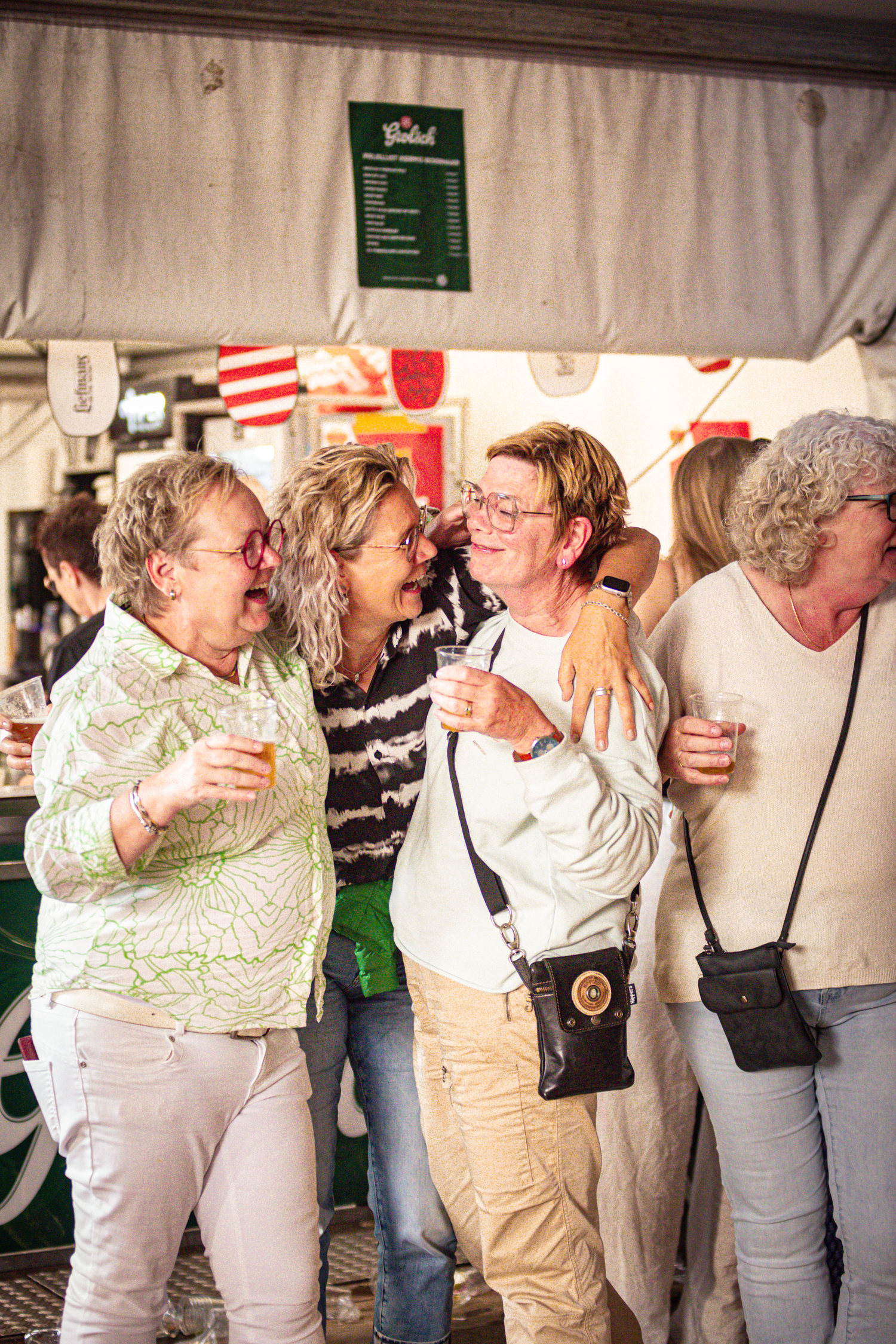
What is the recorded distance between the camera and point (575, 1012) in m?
2.14

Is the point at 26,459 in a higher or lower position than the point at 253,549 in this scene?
higher

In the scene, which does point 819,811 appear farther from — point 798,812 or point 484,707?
point 484,707

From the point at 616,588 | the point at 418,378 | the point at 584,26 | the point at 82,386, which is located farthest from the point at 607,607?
the point at 418,378

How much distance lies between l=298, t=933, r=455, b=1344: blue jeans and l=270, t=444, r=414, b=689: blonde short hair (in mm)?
740

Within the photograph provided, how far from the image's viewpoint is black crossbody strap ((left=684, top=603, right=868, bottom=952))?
2.37 metres

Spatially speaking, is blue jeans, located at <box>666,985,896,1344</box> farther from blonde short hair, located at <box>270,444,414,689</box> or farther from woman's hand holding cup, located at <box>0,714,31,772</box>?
woman's hand holding cup, located at <box>0,714,31,772</box>

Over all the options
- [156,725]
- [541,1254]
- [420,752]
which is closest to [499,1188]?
[541,1254]

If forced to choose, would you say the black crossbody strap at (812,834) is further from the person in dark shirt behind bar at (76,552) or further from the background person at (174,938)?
the person in dark shirt behind bar at (76,552)

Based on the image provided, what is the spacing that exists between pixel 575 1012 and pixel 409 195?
8.22ft

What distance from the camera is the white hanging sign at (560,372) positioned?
4750 mm

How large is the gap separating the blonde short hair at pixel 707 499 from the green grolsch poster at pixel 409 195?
0.94 metres

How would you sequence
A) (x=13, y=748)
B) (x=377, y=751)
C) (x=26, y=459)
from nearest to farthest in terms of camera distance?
(x=377, y=751)
(x=13, y=748)
(x=26, y=459)

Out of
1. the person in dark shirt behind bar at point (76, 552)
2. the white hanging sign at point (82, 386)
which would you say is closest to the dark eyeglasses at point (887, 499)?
the person in dark shirt behind bar at point (76, 552)

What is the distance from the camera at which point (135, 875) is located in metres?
2.11
